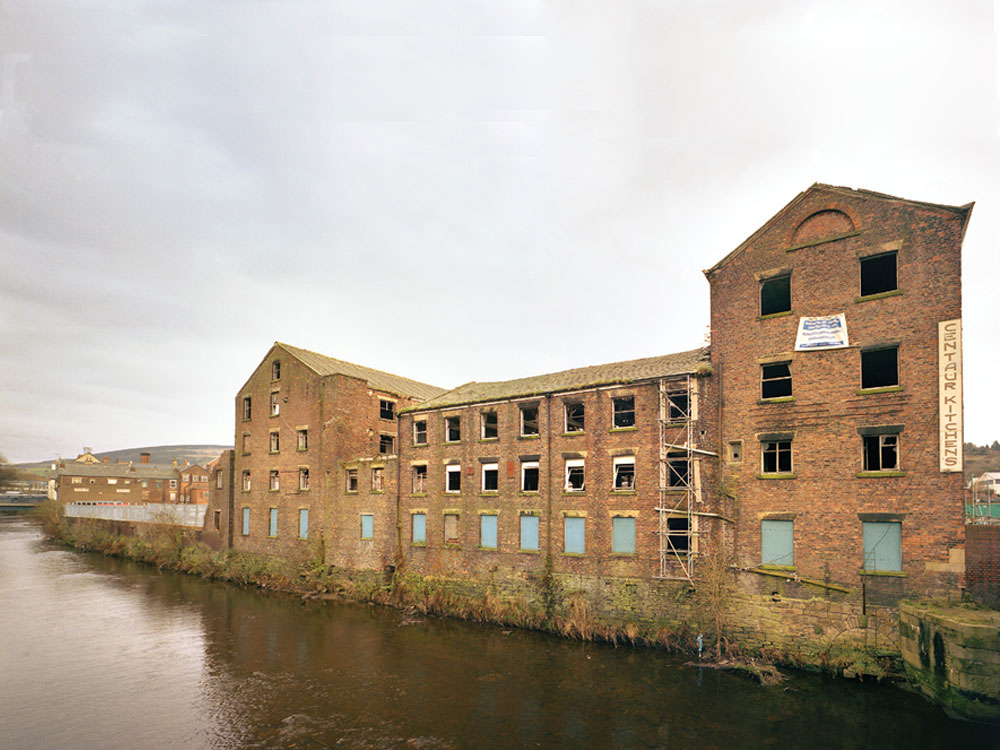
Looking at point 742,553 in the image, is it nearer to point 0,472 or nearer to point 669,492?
point 669,492

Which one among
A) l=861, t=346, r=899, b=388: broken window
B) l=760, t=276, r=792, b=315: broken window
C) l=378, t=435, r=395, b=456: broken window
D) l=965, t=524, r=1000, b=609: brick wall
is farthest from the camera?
l=378, t=435, r=395, b=456: broken window

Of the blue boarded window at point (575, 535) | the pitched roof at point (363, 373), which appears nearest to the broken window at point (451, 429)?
the blue boarded window at point (575, 535)

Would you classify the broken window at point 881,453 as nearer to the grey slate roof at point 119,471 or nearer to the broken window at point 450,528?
the broken window at point 450,528

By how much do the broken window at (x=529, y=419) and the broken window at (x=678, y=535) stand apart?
327 inches

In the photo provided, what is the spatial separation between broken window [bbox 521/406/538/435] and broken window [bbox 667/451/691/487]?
7370 millimetres

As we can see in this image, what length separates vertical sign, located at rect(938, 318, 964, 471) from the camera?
18366 millimetres

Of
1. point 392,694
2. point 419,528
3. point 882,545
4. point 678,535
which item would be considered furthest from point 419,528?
point 882,545

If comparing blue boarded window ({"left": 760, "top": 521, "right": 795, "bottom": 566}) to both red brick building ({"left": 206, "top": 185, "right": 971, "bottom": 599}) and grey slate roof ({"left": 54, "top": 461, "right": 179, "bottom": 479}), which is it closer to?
red brick building ({"left": 206, "top": 185, "right": 971, "bottom": 599})

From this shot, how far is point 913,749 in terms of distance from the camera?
14836 millimetres

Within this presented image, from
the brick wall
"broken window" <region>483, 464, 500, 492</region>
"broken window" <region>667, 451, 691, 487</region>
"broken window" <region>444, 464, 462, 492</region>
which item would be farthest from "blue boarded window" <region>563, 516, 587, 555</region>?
the brick wall

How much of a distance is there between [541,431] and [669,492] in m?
6.93

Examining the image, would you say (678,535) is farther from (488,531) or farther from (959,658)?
(488,531)

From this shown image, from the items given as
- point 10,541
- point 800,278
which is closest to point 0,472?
point 10,541

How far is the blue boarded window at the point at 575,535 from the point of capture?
25.8 meters
